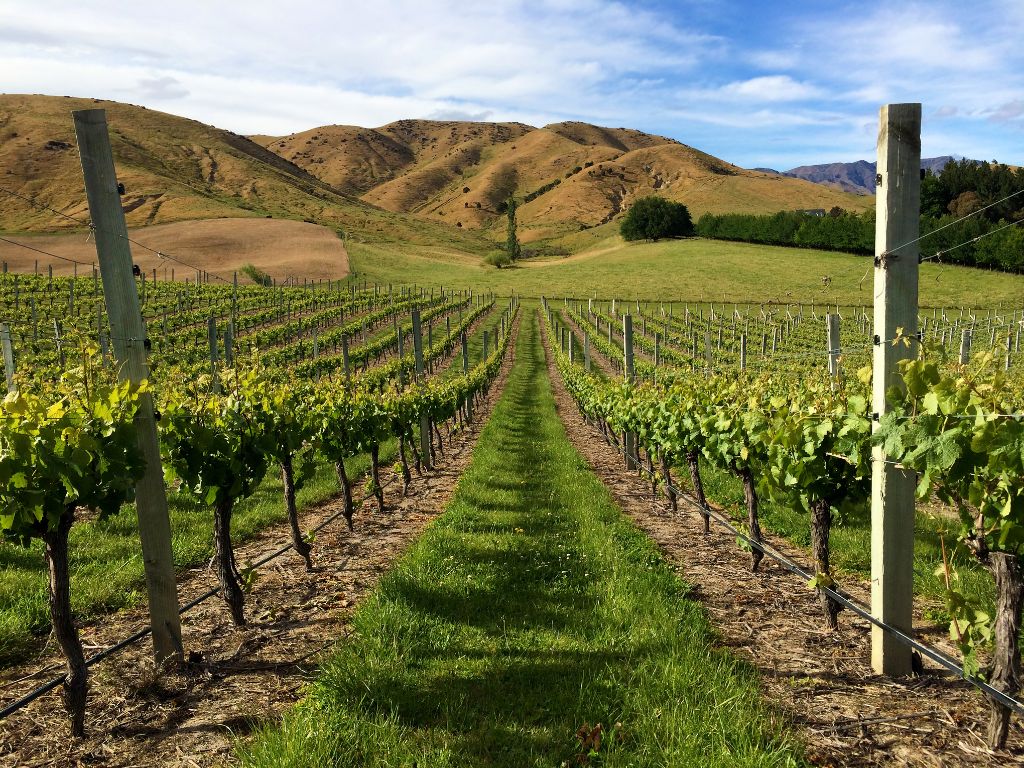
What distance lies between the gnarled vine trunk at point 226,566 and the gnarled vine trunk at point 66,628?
4.24 feet

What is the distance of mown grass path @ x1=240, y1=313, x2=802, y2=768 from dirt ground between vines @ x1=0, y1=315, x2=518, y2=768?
1.11ft

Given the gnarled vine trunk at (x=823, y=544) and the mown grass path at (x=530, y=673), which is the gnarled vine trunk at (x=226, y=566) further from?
the gnarled vine trunk at (x=823, y=544)

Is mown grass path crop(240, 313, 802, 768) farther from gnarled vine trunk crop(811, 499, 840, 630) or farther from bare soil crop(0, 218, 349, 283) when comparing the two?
bare soil crop(0, 218, 349, 283)

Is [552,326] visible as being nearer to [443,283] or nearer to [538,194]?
[443,283]

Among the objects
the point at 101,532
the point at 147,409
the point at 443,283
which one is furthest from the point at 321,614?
the point at 443,283

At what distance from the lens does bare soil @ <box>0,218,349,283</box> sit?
6419cm

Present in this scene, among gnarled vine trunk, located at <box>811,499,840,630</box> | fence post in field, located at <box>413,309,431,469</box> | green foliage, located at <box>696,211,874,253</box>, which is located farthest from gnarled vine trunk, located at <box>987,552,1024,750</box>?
green foliage, located at <box>696,211,874,253</box>

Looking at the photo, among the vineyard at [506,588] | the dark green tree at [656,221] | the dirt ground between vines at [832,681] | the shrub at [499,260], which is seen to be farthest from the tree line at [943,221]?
the vineyard at [506,588]

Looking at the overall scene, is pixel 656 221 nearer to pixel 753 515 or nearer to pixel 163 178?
pixel 163 178

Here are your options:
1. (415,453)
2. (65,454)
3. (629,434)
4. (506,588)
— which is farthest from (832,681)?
(415,453)

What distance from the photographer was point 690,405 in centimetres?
732

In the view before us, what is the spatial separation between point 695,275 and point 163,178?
94.5 m

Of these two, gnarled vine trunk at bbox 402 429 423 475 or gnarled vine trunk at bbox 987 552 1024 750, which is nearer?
gnarled vine trunk at bbox 987 552 1024 750

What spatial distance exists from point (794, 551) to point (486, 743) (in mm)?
4684
